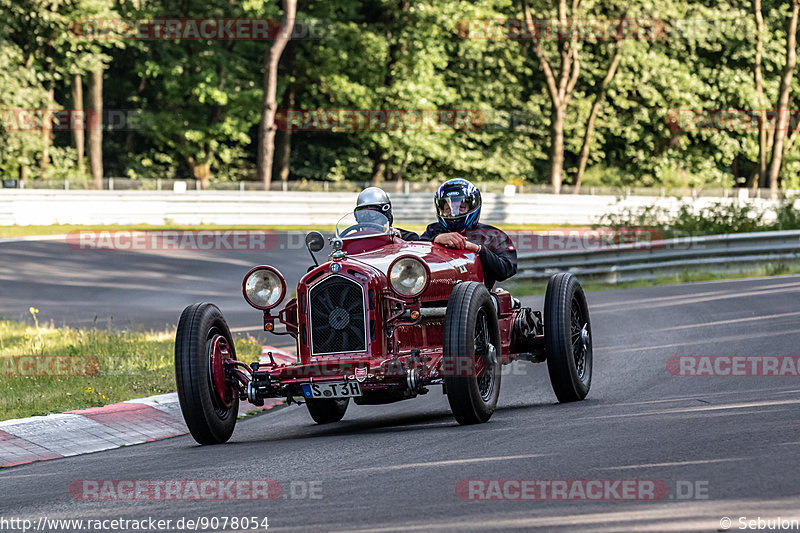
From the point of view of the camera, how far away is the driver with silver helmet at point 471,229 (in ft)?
30.1

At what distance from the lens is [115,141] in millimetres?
49281

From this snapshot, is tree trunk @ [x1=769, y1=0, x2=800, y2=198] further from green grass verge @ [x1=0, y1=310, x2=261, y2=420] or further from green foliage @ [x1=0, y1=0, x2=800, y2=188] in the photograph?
green grass verge @ [x1=0, y1=310, x2=261, y2=420]

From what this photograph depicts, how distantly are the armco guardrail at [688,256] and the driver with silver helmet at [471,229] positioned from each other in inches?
408

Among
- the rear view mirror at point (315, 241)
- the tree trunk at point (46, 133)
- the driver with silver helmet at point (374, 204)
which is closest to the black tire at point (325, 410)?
the rear view mirror at point (315, 241)

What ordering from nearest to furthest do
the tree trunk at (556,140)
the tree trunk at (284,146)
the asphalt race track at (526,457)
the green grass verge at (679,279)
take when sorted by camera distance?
the asphalt race track at (526,457)
the green grass verge at (679,279)
the tree trunk at (556,140)
the tree trunk at (284,146)

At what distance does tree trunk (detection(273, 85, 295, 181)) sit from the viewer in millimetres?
46750

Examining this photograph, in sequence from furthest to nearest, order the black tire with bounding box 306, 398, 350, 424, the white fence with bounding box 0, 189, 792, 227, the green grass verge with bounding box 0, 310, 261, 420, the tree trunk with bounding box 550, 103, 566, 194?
the tree trunk with bounding box 550, 103, 566, 194
the white fence with bounding box 0, 189, 792, 227
the green grass verge with bounding box 0, 310, 261, 420
the black tire with bounding box 306, 398, 350, 424

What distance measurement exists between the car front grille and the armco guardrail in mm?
12020

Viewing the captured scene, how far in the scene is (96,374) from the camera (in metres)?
11.0

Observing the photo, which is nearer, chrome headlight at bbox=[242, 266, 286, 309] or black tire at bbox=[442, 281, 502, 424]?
black tire at bbox=[442, 281, 502, 424]

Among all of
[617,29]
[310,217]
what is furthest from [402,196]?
[617,29]

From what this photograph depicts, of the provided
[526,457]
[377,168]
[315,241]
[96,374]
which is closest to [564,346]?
[315,241]

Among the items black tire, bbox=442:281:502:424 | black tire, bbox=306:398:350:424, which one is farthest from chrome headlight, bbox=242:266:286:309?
black tire, bbox=442:281:502:424

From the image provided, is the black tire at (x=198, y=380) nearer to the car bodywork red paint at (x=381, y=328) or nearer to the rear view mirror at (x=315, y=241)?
the car bodywork red paint at (x=381, y=328)
